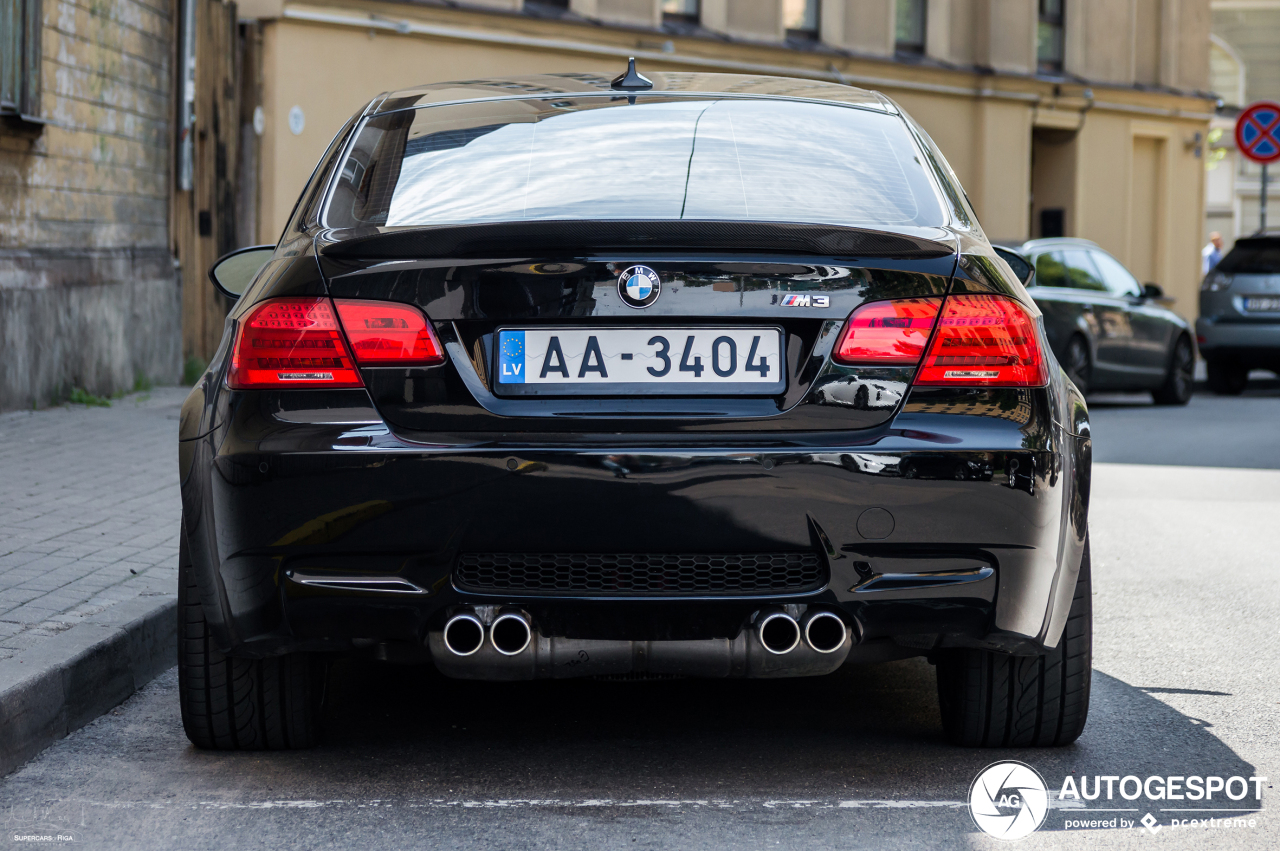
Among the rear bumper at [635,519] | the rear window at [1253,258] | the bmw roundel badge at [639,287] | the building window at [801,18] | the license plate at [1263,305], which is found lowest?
the rear bumper at [635,519]

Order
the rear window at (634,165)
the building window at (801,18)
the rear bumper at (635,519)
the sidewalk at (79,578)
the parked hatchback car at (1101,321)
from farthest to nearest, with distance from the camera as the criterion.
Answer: the building window at (801,18)
the parked hatchback car at (1101,321)
the sidewalk at (79,578)
the rear window at (634,165)
the rear bumper at (635,519)

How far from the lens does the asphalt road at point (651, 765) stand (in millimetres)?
3332

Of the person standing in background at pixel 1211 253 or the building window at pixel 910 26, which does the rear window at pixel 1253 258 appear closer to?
the building window at pixel 910 26

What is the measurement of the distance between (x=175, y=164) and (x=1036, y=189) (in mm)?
15988

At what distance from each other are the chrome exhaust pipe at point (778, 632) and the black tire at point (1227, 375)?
16792 millimetres

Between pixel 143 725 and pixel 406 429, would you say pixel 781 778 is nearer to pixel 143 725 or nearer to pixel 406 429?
pixel 406 429

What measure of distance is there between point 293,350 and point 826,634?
1.24 m

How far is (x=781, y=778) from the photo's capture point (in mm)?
3695

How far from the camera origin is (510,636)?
3.33 metres

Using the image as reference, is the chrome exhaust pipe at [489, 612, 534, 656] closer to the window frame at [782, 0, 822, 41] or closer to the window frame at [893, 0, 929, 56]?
the window frame at [782, 0, 822, 41]

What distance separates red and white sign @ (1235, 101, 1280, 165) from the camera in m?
17.4

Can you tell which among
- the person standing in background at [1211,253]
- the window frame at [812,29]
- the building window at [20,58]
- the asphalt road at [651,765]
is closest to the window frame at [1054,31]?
the window frame at [812,29]

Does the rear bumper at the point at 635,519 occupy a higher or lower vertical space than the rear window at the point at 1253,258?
A: lower

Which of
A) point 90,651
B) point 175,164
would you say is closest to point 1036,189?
point 175,164
